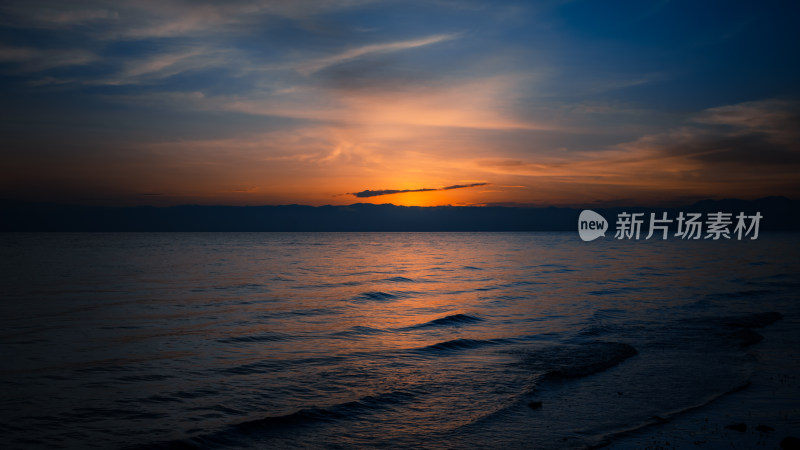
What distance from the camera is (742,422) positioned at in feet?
31.0

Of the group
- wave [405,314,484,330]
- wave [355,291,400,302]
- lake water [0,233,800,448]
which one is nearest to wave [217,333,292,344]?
lake water [0,233,800,448]

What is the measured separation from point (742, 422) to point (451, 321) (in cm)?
1406

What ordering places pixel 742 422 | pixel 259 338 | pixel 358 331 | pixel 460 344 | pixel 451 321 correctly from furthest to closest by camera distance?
pixel 451 321
pixel 358 331
pixel 259 338
pixel 460 344
pixel 742 422

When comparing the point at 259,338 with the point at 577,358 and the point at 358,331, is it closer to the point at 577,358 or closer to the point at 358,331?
the point at 358,331

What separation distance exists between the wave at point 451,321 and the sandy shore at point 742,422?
11.8 m

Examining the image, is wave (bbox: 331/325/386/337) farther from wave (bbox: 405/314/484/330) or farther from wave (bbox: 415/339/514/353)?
wave (bbox: 415/339/514/353)

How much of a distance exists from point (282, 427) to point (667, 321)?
19.3 meters

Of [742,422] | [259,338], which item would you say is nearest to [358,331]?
[259,338]

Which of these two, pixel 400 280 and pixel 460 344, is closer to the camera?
pixel 460 344

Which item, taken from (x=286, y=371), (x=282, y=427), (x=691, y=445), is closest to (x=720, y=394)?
(x=691, y=445)

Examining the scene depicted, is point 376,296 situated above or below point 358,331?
below

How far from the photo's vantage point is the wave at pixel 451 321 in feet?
71.4

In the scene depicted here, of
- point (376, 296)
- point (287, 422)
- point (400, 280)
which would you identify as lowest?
point (400, 280)

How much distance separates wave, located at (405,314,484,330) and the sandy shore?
38.8 feet
